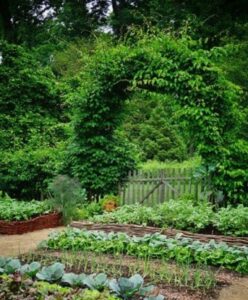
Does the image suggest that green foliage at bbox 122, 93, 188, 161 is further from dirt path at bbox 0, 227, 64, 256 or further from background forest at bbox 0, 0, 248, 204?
dirt path at bbox 0, 227, 64, 256

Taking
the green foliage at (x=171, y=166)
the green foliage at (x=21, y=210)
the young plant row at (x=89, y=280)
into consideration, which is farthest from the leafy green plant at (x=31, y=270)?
the green foliage at (x=171, y=166)

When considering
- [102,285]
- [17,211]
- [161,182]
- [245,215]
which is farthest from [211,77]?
[102,285]

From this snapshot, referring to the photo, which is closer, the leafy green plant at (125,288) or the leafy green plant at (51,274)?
the leafy green plant at (125,288)

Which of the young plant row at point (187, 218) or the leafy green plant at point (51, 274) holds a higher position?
the leafy green plant at point (51, 274)

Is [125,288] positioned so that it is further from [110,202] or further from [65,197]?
[110,202]

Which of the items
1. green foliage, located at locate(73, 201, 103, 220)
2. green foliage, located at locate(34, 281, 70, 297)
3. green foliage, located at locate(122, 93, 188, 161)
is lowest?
green foliage, located at locate(73, 201, 103, 220)

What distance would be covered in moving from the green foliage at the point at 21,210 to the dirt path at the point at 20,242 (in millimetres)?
543

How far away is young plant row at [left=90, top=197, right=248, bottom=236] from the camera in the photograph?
7.40 m

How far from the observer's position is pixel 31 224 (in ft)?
29.6

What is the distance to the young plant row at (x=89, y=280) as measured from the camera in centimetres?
361

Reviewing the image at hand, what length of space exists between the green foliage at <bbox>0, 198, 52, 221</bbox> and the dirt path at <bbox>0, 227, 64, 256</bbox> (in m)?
0.54

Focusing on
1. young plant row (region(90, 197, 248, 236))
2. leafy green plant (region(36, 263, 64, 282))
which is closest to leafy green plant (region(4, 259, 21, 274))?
leafy green plant (region(36, 263, 64, 282))

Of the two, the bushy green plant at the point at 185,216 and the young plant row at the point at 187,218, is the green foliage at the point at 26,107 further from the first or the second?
the bushy green plant at the point at 185,216

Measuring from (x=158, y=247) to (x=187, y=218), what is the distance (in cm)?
174
